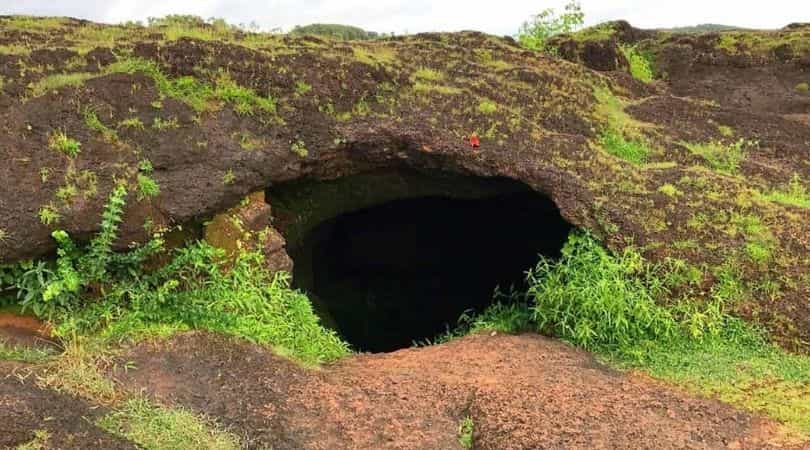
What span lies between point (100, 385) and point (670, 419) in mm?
3862

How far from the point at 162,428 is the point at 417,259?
302 inches

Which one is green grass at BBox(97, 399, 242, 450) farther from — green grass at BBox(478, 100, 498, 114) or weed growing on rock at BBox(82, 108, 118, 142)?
green grass at BBox(478, 100, 498, 114)

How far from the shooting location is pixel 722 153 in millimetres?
8977

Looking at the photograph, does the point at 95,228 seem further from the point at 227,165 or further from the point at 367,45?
the point at 367,45

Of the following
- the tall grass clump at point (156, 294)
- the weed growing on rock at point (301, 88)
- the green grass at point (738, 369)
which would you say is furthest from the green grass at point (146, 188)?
the green grass at point (738, 369)

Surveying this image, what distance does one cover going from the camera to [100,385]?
195 inches

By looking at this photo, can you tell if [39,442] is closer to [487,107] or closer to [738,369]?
[738,369]

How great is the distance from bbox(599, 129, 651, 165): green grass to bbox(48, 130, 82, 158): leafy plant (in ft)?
18.0

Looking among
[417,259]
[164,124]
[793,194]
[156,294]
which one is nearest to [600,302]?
[793,194]

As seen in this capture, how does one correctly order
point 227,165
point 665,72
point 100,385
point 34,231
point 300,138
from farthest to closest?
point 665,72 → point 300,138 → point 227,165 → point 34,231 → point 100,385

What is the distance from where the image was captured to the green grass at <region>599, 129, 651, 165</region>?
8.41 metres

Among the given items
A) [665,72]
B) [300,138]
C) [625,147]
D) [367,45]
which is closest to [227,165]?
[300,138]

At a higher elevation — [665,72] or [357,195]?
[665,72]

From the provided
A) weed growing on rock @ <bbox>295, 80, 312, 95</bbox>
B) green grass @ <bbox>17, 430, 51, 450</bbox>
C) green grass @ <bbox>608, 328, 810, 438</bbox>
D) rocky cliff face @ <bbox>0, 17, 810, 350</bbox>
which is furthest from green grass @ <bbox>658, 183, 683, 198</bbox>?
green grass @ <bbox>17, 430, 51, 450</bbox>
